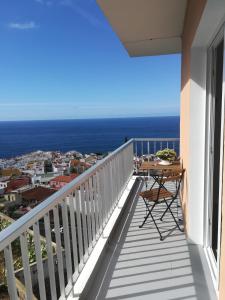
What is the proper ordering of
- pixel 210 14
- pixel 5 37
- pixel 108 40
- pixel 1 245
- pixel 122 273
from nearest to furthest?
pixel 1 245
pixel 210 14
pixel 122 273
pixel 108 40
pixel 5 37

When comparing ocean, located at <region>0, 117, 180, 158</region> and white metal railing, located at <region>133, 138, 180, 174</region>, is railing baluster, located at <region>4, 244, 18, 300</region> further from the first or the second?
ocean, located at <region>0, 117, 180, 158</region>

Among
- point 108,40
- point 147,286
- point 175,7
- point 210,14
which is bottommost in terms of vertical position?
point 147,286

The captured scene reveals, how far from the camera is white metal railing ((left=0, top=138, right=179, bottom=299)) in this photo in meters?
1.29

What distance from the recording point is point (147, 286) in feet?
7.36

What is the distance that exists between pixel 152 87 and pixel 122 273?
33842 mm

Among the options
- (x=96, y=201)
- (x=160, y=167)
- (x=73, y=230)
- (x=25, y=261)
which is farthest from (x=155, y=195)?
(x=25, y=261)

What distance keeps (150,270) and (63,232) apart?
110 cm

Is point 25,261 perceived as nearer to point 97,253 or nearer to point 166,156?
point 97,253

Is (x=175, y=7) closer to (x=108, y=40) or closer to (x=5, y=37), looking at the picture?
(x=108, y=40)

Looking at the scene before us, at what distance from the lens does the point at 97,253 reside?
2.60 meters

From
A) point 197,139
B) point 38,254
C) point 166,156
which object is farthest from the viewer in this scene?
point 166,156

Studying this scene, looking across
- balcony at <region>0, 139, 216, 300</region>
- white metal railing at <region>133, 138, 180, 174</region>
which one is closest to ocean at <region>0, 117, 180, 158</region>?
white metal railing at <region>133, 138, 180, 174</region>

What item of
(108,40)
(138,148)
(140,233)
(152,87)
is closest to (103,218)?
(140,233)

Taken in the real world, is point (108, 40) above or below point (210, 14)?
above
